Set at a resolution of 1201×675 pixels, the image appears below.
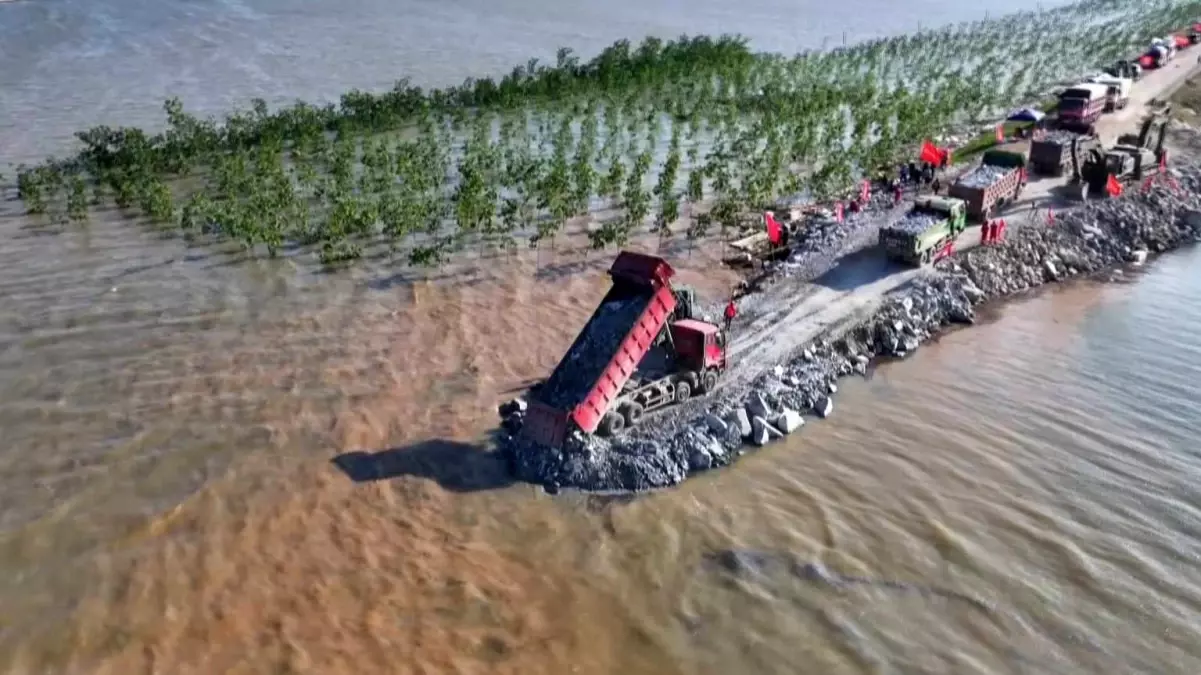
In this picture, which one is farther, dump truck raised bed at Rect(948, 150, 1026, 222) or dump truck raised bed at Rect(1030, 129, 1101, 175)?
dump truck raised bed at Rect(1030, 129, 1101, 175)

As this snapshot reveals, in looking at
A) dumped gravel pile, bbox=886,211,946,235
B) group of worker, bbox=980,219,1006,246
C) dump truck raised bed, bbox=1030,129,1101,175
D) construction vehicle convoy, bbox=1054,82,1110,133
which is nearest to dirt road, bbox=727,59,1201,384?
group of worker, bbox=980,219,1006,246

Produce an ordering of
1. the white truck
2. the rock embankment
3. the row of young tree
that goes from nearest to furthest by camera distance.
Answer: the rock embankment, the row of young tree, the white truck

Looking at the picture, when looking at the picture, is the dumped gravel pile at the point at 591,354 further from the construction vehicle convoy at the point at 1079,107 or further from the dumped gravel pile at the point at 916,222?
the construction vehicle convoy at the point at 1079,107

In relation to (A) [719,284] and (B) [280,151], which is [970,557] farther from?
(B) [280,151]

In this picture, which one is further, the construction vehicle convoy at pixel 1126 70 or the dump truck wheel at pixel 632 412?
the construction vehicle convoy at pixel 1126 70

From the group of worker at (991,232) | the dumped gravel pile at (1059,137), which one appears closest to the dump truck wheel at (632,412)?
the group of worker at (991,232)

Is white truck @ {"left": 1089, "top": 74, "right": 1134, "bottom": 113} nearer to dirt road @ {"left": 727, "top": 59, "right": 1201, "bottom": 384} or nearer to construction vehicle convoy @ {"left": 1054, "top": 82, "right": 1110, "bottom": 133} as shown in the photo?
construction vehicle convoy @ {"left": 1054, "top": 82, "right": 1110, "bottom": 133}

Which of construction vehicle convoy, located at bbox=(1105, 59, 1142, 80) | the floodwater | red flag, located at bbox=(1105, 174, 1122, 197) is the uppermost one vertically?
construction vehicle convoy, located at bbox=(1105, 59, 1142, 80)

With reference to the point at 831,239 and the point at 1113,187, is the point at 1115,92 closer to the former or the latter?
the point at 1113,187
